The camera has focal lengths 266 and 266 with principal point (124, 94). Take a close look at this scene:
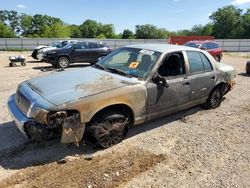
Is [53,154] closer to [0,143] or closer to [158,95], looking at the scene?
[0,143]

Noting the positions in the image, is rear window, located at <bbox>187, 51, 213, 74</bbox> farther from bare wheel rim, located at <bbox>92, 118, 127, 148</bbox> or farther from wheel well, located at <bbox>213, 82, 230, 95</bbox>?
bare wheel rim, located at <bbox>92, 118, 127, 148</bbox>

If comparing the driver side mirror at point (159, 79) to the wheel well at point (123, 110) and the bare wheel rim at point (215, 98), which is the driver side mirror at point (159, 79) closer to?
the wheel well at point (123, 110)

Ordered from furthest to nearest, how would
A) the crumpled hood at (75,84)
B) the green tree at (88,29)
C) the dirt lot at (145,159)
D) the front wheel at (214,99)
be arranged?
the green tree at (88,29) → the front wheel at (214,99) → the crumpled hood at (75,84) → the dirt lot at (145,159)

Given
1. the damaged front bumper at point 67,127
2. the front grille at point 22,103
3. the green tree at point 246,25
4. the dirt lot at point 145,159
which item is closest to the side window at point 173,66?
the dirt lot at point 145,159

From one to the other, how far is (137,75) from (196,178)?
6.55 feet

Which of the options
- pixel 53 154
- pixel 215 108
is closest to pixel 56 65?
pixel 215 108

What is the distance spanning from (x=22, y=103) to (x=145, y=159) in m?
→ 2.09

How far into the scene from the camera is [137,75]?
15.6 ft

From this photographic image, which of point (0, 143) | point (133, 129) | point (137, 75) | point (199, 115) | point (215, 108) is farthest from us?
point (215, 108)

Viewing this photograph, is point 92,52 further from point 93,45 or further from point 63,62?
point 63,62

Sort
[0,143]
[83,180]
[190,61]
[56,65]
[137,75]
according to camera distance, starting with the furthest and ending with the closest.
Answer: [56,65]
[190,61]
[137,75]
[0,143]
[83,180]

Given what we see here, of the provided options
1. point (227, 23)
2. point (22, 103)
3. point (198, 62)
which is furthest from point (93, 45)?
point (227, 23)

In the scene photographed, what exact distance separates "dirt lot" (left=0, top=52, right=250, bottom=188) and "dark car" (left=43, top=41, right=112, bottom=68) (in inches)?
341

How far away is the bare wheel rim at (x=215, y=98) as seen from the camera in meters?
6.43
